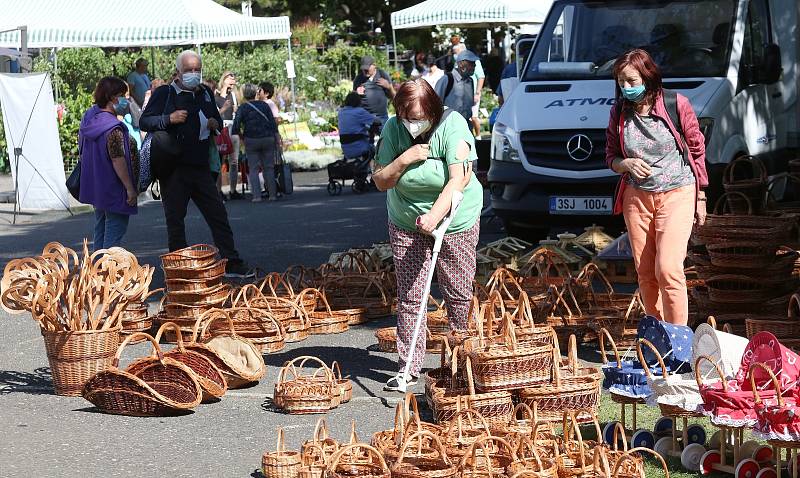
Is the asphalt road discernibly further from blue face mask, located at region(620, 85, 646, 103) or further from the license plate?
the license plate

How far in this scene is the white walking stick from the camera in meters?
7.46

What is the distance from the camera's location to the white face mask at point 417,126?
7.45m

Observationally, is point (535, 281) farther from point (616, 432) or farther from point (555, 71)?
point (616, 432)

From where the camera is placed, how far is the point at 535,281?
10352 millimetres

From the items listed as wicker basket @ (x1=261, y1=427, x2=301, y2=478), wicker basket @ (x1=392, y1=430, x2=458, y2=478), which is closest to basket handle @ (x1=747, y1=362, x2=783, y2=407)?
wicker basket @ (x1=392, y1=430, x2=458, y2=478)

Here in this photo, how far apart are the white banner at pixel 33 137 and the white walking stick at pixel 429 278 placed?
12752mm

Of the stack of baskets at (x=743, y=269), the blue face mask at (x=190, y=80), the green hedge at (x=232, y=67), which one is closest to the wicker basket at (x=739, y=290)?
the stack of baskets at (x=743, y=269)

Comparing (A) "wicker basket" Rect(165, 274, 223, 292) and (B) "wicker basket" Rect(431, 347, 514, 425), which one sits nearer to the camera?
(B) "wicker basket" Rect(431, 347, 514, 425)

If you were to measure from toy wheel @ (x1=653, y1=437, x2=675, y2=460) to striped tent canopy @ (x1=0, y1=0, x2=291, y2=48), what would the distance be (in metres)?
17.3

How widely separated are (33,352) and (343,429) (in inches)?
136

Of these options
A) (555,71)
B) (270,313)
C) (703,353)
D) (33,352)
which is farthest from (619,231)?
(703,353)

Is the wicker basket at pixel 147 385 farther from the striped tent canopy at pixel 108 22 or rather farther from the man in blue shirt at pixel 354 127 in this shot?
the striped tent canopy at pixel 108 22

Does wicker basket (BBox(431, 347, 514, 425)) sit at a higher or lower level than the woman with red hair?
lower

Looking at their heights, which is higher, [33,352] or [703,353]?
[703,353]
